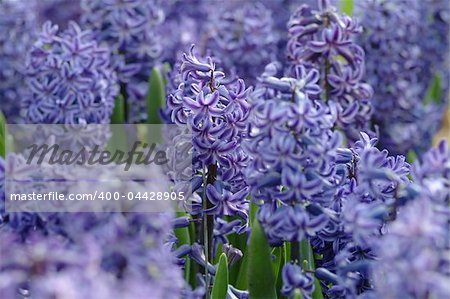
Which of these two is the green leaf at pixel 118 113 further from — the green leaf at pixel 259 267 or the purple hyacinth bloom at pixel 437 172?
the purple hyacinth bloom at pixel 437 172

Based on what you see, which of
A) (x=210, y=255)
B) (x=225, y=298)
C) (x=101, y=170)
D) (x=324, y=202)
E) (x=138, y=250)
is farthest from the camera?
(x=210, y=255)

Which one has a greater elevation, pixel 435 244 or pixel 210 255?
pixel 435 244

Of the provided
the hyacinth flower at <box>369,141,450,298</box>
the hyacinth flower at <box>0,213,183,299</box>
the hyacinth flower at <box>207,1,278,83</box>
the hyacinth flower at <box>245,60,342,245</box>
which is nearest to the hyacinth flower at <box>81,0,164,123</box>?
the hyacinth flower at <box>207,1,278,83</box>

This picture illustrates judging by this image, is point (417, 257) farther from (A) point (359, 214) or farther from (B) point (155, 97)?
(B) point (155, 97)

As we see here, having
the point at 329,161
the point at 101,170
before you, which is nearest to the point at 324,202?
the point at 329,161

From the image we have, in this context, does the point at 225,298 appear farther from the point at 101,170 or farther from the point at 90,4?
the point at 90,4

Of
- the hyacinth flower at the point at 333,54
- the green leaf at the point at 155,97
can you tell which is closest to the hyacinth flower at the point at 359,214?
the hyacinth flower at the point at 333,54
